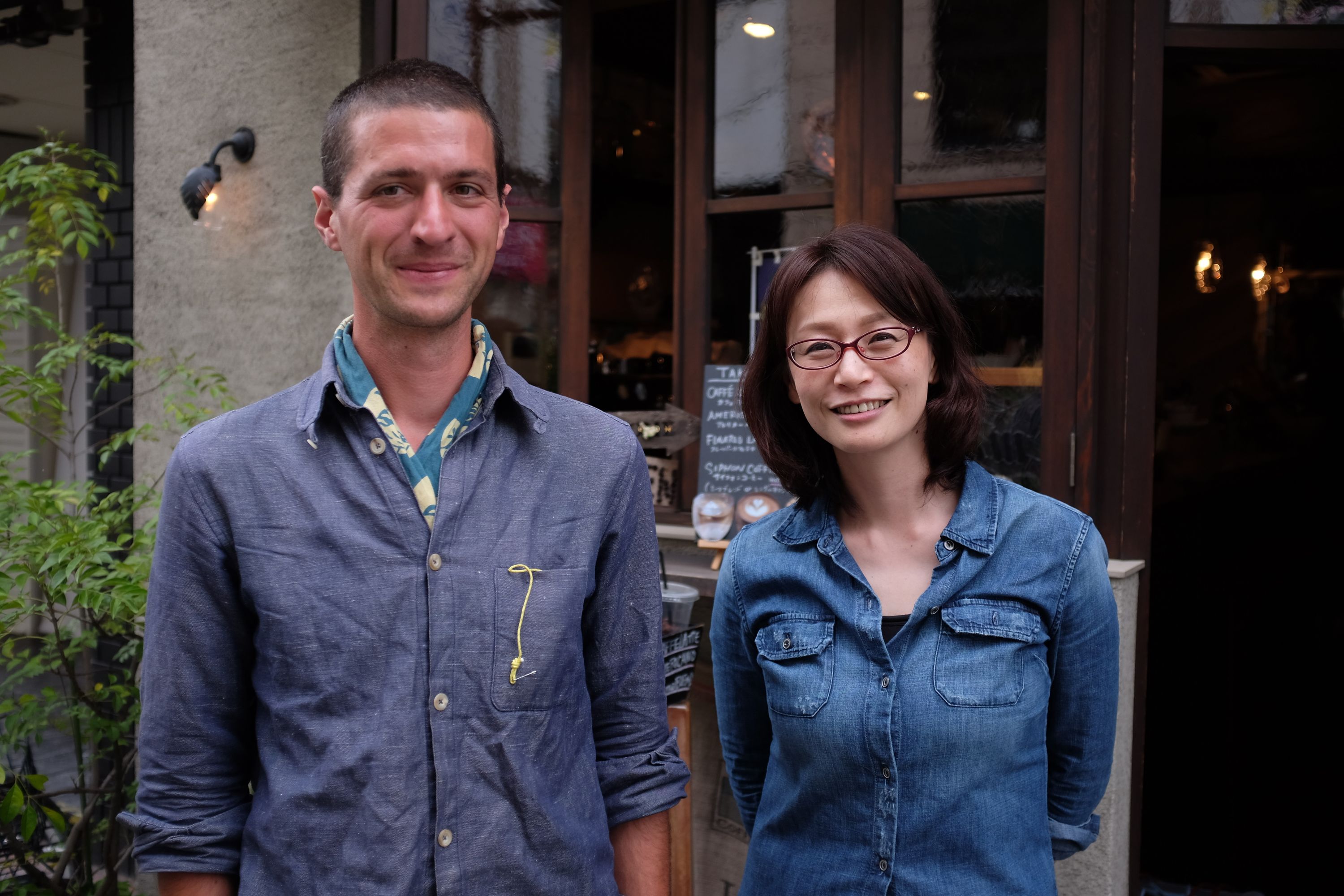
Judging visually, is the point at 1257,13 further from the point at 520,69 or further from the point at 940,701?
the point at 940,701

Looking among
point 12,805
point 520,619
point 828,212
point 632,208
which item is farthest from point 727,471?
point 632,208

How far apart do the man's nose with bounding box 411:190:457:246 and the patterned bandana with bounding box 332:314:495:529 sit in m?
0.21

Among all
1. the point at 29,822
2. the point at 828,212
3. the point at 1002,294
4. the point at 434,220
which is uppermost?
the point at 828,212

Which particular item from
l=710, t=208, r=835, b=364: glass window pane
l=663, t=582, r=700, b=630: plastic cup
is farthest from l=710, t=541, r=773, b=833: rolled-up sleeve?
l=710, t=208, r=835, b=364: glass window pane

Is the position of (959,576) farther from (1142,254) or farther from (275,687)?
(1142,254)

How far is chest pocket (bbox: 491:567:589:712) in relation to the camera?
1.45 meters

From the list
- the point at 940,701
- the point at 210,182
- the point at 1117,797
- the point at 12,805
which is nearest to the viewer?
the point at 940,701

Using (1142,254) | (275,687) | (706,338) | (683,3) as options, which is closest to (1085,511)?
(1142,254)

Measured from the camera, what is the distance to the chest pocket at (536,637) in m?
1.45

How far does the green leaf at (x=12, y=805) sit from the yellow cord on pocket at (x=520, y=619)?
7.04 feet

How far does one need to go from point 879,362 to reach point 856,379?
0.18 feet

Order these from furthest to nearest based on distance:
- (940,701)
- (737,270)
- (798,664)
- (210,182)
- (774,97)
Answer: (210,182) < (737,270) < (774,97) < (798,664) < (940,701)

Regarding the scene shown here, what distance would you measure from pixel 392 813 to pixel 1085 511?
2.45 metres

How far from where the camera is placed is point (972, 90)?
3.39 meters
